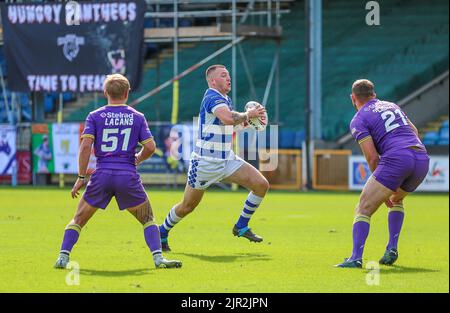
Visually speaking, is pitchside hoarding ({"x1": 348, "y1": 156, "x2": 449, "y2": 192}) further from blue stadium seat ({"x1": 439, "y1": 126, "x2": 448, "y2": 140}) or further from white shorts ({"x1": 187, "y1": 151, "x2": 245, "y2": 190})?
white shorts ({"x1": 187, "y1": 151, "x2": 245, "y2": 190})

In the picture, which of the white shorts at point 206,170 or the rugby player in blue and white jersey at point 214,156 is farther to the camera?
the white shorts at point 206,170

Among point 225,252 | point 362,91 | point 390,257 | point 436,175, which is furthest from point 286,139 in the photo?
point 362,91

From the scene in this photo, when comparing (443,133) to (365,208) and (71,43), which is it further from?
(365,208)

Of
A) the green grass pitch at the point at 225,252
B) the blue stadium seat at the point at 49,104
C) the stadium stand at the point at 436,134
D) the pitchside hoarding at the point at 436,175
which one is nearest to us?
the green grass pitch at the point at 225,252

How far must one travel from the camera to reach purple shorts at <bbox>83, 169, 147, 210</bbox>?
11594 millimetres

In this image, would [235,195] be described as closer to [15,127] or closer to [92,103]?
[15,127]

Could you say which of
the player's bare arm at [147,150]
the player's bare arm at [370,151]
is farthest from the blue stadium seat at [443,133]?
the player's bare arm at [147,150]

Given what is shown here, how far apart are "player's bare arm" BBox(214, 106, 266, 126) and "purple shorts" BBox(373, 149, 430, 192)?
69.2 inches

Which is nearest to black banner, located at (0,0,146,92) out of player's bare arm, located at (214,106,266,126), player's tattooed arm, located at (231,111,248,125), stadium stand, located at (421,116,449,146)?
stadium stand, located at (421,116,449,146)

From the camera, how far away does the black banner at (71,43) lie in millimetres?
33688

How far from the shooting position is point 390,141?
12.3m

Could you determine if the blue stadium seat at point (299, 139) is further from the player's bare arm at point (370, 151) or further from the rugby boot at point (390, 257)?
the player's bare arm at point (370, 151)

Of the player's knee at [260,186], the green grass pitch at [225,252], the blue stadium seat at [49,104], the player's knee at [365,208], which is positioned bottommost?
the green grass pitch at [225,252]

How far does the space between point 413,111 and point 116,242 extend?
2360cm
